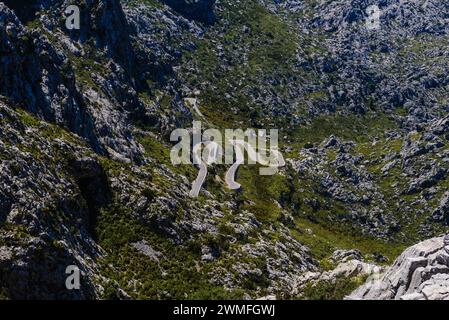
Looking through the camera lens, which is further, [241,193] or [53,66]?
[241,193]

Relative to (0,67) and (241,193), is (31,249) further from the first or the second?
(241,193)

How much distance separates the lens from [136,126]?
181375 mm

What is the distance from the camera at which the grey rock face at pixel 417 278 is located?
57.3m

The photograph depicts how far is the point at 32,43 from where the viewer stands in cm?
12419

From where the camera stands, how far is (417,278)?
6356 centimetres

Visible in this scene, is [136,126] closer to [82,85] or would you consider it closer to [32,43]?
[82,85]

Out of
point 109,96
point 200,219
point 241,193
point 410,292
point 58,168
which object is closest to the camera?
point 410,292

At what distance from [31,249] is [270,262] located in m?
60.3

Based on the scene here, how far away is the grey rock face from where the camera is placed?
188 ft

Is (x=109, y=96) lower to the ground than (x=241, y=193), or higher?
higher
